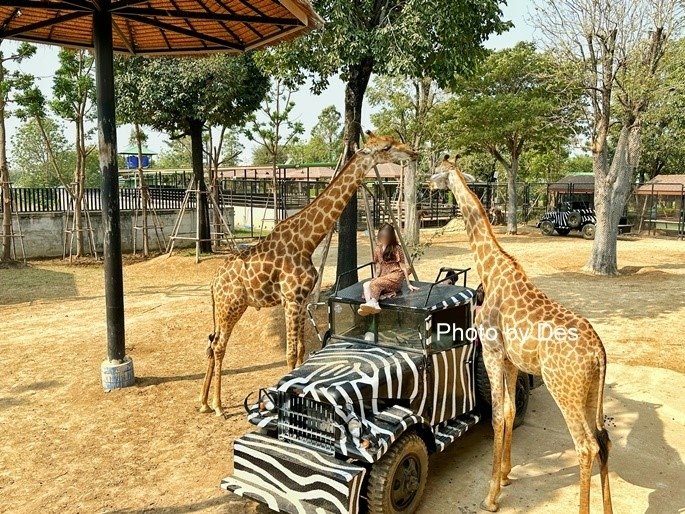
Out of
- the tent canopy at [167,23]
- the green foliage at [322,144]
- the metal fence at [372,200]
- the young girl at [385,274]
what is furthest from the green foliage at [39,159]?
the young girl at [385,274]

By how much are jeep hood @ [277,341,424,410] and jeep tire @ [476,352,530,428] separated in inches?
44.3

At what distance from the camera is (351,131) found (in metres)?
10.4

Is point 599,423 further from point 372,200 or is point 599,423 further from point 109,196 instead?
point 372,200

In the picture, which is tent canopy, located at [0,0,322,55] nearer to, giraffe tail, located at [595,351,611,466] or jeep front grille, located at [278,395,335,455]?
jeep front grille, located at [278,395,335,455]

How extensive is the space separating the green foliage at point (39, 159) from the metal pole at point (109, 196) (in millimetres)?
37147

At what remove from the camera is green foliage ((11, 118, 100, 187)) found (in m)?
42.1

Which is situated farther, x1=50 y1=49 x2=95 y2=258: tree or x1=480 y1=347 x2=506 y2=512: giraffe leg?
x1=50 y1=49 x2=95 y2=258: tree

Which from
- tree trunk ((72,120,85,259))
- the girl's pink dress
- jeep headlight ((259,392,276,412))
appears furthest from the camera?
tree trunk ((72,120,85,259))

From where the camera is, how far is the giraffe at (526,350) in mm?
4379

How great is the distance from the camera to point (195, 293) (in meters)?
13.5

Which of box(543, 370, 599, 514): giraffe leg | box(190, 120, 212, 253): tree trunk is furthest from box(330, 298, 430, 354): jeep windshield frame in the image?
box(190, 120, 212, 253): tree trunk

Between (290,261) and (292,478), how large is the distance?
2815mm

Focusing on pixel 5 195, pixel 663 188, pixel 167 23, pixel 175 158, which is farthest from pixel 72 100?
pixel 175 158

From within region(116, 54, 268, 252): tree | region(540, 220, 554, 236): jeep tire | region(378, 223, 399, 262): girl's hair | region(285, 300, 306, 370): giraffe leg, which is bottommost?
region(285, 300, 306, 370): giraffe leg
